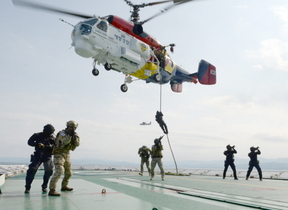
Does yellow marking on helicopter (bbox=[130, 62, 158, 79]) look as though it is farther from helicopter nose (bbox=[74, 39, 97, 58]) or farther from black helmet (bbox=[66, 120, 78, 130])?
black helmet (bbox=[66, 120, 78, 130])

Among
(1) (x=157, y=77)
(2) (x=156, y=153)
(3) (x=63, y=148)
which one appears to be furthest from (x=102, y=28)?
(3) (x=63, y=148)

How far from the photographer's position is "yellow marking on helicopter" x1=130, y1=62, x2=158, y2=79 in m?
18.5

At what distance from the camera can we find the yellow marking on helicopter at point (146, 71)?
1853cm

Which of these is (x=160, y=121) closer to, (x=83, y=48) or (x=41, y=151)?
(x=83, y=48)

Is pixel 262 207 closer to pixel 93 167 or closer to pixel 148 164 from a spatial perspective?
pixel 148 164

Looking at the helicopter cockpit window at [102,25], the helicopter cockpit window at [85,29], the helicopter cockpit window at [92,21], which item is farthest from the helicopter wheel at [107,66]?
the helicopter cockpit window at [92,21]

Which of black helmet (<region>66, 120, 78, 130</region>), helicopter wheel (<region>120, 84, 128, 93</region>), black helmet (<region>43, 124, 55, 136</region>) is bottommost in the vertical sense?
black helmet (<region>43, 124, 55, 136</region>)

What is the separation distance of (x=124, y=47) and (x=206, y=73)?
8760 millimetres

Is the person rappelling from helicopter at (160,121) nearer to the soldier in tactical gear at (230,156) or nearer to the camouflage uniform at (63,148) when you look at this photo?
the soldier in tactical gear at (230,156)

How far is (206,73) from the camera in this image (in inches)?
886

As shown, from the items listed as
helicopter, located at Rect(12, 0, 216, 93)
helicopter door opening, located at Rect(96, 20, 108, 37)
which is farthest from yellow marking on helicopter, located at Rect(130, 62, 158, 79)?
helicopter door opening, located at Rect(96, 20, 108, 37)

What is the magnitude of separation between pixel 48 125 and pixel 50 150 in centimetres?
66

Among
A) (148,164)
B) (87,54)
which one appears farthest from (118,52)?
(148,164)

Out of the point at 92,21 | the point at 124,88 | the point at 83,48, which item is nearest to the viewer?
the point at 83,48
